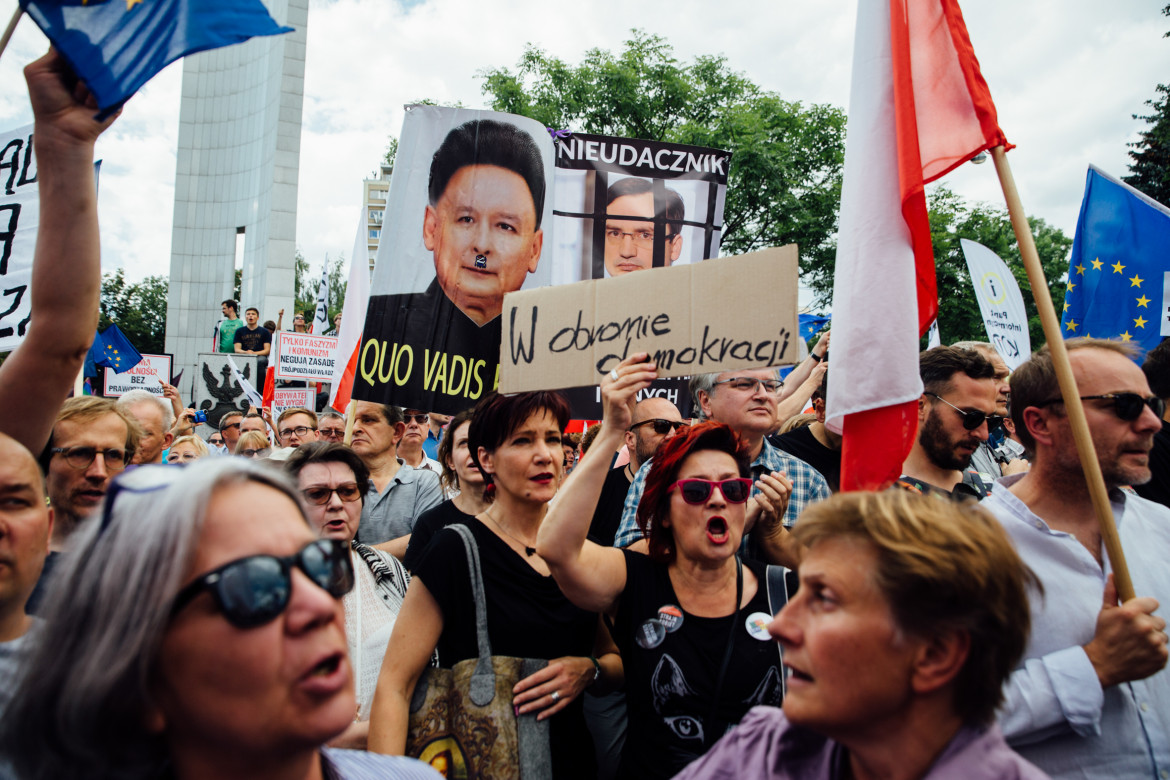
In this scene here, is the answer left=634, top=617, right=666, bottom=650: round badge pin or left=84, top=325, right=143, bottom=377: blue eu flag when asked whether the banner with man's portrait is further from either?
left=84, top=325, right=143, bottom=377: blue eu flag

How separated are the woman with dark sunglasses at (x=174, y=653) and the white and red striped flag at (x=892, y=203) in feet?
5.84

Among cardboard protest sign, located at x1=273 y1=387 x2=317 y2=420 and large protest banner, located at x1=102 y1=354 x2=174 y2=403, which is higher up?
large protest banner, located at x1=102 y1=354 x2=174 y2=403

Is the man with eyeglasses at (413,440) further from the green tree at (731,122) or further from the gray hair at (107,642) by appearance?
the green tree at (731,122)

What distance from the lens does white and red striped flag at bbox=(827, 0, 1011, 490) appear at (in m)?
2.32

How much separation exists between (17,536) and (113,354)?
28.5 ft

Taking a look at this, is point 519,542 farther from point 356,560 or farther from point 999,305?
point 999,305

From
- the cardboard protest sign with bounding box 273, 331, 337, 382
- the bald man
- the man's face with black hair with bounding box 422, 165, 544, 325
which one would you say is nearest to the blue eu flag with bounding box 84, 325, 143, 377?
the cardboard protest sign with bounding box 273, 331, 337, 382

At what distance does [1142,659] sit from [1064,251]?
46.9m

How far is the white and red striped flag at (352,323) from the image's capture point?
4.99 metres

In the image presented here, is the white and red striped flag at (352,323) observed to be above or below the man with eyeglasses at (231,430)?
above

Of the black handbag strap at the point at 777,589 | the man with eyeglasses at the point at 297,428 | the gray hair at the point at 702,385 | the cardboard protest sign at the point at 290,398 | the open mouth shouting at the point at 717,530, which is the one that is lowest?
the black handbag strap at the point at 777,589

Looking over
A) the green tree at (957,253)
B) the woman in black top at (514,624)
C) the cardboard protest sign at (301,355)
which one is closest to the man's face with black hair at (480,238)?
the woman in black top at (514,624)

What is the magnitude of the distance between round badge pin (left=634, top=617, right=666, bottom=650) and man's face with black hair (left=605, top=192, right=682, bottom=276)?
256 cm

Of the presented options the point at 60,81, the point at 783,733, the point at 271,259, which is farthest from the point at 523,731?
the point at 271,259
